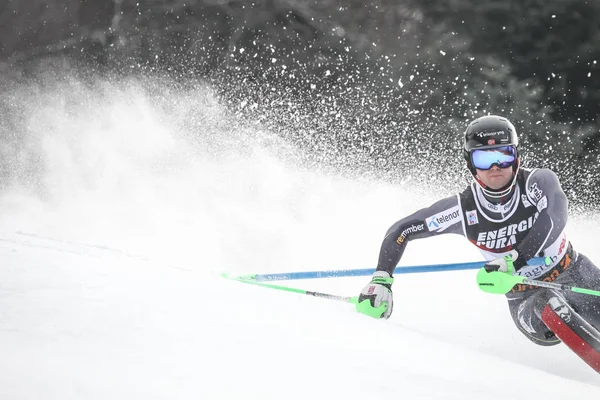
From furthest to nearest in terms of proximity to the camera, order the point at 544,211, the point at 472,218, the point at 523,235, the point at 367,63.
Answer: the point at 367,63 < the point at 472,218 < the point at 523,235 < the point at 544,211

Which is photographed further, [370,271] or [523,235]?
[370,271]

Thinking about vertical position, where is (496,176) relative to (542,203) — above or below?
above

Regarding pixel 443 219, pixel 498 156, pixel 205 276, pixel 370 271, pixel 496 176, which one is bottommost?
pixel 205 276

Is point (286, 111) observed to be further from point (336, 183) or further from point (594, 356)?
point (594, 356)

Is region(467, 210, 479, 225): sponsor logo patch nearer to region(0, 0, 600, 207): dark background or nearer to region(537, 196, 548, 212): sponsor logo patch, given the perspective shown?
region(537, 196, 548, 212): sponsor logo patch

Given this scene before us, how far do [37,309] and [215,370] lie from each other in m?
0.96

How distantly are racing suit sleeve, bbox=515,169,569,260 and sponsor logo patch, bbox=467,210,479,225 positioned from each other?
33cm

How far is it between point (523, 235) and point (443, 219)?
55 cm

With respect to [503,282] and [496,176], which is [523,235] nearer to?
[496,176]

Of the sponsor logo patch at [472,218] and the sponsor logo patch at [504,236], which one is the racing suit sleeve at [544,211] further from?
the sponsor logo patch at [472,218]

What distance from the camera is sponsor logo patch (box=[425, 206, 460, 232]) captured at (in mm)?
3926

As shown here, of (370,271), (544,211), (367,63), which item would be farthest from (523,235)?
(367,63)

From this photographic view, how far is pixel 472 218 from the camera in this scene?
3900 millimetres

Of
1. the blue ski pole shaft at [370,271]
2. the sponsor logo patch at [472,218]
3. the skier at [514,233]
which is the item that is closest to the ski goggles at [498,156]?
the skier at [514,233]
